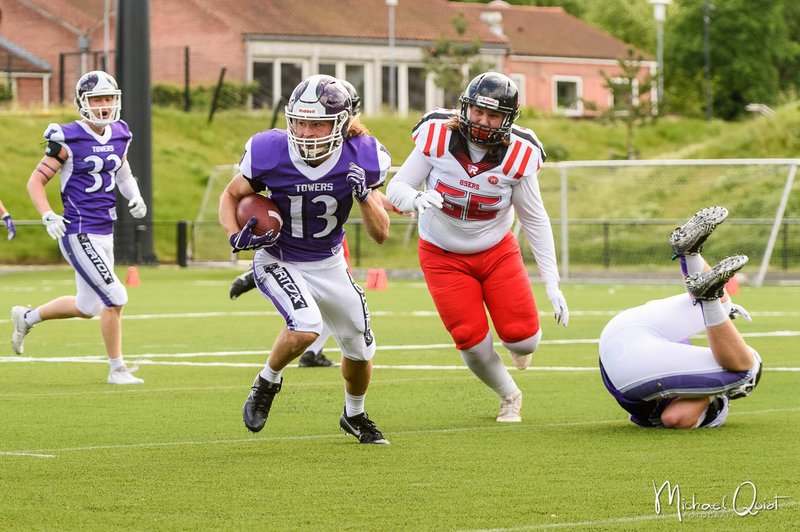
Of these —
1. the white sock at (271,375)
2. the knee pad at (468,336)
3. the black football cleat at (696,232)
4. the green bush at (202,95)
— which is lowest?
the white sock at (271,375)

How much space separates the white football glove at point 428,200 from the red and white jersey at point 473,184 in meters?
0.32

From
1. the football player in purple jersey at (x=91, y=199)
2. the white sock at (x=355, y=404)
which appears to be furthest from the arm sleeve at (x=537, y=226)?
the football player in purple jersey at (x=91, y=199)

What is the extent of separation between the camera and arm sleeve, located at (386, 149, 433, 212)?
25.6 feet

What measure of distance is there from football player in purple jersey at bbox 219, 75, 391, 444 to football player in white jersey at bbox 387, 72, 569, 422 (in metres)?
0.59

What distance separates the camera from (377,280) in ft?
70.2

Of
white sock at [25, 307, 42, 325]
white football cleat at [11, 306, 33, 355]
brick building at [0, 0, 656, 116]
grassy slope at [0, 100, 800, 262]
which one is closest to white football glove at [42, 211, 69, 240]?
white sock at [25, 307, 42, 325]

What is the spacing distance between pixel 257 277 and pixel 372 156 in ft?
2.86

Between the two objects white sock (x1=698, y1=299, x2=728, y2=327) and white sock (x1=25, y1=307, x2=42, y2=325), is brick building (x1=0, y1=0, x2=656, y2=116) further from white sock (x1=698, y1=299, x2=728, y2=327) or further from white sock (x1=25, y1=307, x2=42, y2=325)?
white sock (x1=698, y1=299, x2=728, y2=327)

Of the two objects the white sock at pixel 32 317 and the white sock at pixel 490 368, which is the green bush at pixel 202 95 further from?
the white sock at pixel 490 368

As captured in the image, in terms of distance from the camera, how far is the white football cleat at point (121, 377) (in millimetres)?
10180

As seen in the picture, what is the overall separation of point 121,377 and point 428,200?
3.54 metres

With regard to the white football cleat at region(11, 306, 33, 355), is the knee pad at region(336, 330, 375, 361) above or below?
above

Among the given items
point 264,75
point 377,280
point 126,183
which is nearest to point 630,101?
point 264,75

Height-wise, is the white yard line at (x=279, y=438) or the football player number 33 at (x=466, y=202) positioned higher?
the football player number 33 at (x=466, y=202)
